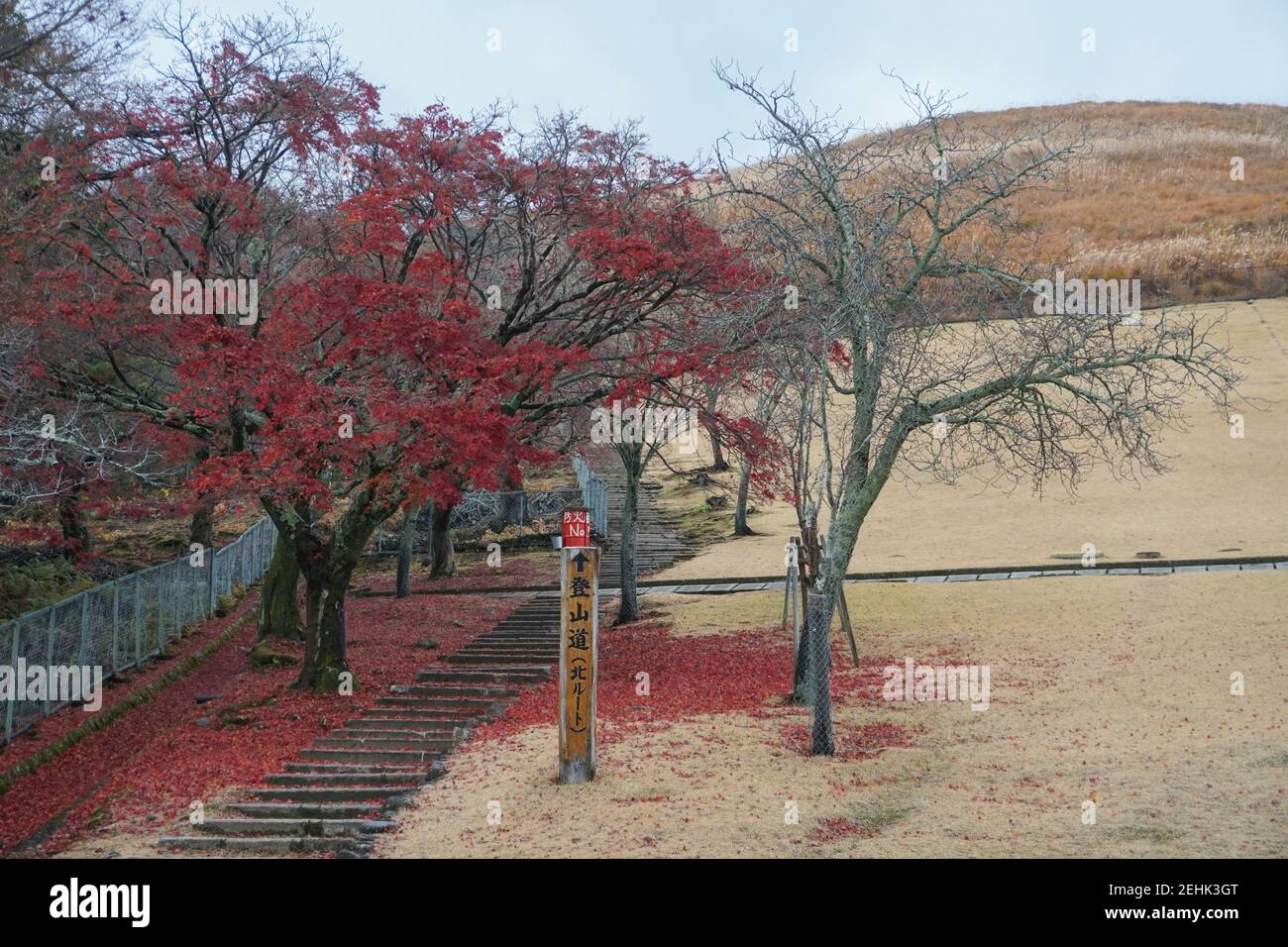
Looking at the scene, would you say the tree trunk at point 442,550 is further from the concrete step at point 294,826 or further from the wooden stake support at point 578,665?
the concrete step at point 294,826

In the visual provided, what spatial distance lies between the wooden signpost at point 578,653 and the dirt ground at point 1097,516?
16.3m

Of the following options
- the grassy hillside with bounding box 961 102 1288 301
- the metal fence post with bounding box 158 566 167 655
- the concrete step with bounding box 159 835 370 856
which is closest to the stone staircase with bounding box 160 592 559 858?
the concrete step with bounding box 159 835 370 856

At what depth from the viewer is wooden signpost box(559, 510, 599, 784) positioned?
11211mm

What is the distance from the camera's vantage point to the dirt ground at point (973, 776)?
30.4 ft

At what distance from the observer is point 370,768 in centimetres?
1236

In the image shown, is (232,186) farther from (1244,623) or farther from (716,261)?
(1244,623)

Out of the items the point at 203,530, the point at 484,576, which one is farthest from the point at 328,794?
the point at 484,576

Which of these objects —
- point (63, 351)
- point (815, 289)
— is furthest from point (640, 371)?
point (63, 351)

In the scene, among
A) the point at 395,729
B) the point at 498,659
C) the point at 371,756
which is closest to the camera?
the point at 371,756

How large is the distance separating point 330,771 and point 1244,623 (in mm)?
14245

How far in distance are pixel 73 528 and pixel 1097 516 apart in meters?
25.9
